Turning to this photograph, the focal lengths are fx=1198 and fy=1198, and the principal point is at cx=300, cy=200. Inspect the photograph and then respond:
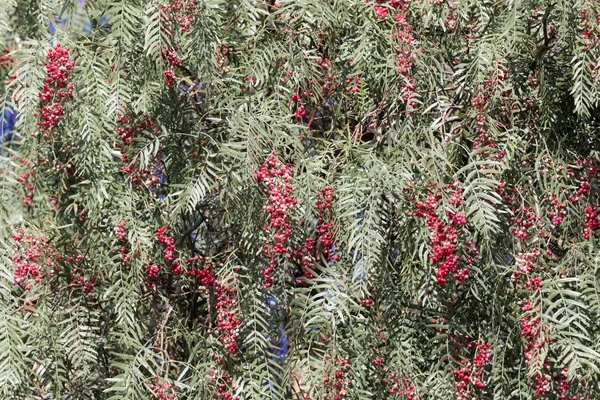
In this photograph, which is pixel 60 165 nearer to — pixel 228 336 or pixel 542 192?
pixel 228 336

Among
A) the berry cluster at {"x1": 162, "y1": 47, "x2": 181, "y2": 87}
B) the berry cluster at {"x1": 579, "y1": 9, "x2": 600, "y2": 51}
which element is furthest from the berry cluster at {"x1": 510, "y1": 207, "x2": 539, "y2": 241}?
the berry cluster at {"x1": 162, "y1": 47, "x2": 181, "y2": 87}

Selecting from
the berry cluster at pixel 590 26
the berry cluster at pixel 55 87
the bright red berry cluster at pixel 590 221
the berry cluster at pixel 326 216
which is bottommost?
the berry cluster at pixel 326 216

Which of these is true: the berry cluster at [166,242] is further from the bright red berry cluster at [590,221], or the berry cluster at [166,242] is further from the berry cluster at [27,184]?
the bright red berry cluster at [590,221]

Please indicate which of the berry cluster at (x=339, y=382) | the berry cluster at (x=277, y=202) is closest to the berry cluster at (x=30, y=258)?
the berry cluster at (x=277, y=202)

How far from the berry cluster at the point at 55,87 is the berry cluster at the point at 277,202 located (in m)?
0.58

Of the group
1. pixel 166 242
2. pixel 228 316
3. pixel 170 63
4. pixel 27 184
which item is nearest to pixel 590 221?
pixel 228 316

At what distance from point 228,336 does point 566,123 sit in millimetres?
1159

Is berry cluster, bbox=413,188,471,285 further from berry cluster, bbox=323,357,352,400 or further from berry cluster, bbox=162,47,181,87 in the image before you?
berry cluster, bbox=162,47,181,87

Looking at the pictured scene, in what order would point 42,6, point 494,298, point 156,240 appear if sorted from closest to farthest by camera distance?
point 494,298
point 156,240
point 42,6

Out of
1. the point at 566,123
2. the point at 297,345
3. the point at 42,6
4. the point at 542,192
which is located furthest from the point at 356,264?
the point at 42,6

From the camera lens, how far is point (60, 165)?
3.43 m

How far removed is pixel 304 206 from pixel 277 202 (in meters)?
0.21

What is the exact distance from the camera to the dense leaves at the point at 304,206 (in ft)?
10.3

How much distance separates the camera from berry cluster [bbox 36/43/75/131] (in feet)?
10.7
